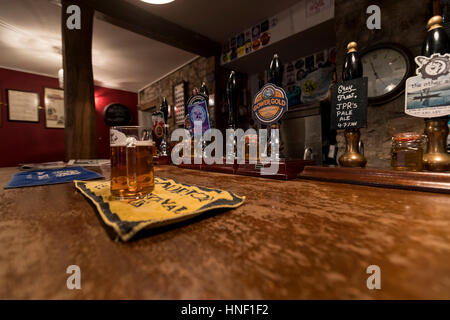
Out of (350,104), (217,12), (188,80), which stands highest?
(217,12)

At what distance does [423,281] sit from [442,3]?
2739 millimetres

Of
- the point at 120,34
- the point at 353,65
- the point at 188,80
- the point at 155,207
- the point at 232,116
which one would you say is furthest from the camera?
the point at 188,80

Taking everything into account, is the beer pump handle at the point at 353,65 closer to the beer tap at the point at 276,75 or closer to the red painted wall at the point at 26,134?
the beer tap at the point at 276,75

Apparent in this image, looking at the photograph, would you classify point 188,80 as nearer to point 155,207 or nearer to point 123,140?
point 123,140

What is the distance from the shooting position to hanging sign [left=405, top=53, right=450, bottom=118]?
71 cm

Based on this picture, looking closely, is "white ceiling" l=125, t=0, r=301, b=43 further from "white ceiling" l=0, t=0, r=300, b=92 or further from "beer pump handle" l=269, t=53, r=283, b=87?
"beer pump handle" l=269, t=53, r=283, b=87

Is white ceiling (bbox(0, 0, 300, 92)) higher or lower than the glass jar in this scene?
higher

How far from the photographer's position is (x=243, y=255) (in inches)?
11.3

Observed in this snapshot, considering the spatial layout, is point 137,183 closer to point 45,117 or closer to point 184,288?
point 184,288

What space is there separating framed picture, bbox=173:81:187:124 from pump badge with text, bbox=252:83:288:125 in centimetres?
373

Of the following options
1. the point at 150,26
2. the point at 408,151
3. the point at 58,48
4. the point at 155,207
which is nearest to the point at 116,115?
the point at 58,48

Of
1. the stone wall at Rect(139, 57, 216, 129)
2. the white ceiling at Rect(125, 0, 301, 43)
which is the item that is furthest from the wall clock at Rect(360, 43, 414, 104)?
the stone wall at Rect(139, 57, 216, 129)

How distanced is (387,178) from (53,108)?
22.5ft

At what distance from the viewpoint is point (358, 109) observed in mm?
895
